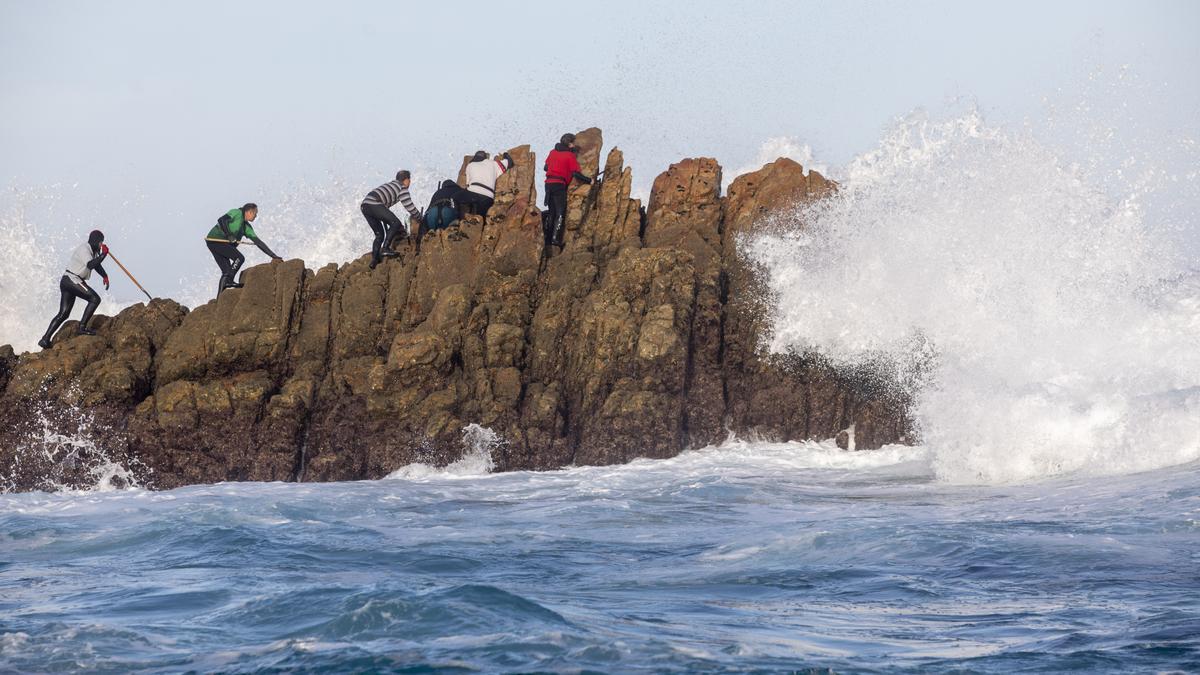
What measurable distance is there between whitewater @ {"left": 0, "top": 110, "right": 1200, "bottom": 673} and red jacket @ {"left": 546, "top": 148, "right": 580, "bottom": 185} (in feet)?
8.65

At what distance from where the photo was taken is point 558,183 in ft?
52.3

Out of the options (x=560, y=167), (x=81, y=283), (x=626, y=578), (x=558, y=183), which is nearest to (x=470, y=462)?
(x=558, y=183)

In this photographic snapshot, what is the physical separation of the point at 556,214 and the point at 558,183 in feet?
1.32

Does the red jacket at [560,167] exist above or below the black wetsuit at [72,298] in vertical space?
above

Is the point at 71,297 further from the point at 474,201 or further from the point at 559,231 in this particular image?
the point at 559,231

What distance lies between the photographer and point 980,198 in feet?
52.0

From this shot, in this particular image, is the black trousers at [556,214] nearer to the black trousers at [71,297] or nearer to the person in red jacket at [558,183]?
the person in red jacket at [558,183]

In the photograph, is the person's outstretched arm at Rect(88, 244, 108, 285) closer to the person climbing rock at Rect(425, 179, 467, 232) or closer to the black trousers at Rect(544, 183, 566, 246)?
the person climbing rock at Rect(425, 179, 467, 232)

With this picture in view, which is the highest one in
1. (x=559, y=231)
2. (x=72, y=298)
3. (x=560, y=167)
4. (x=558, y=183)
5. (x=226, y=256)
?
(x=560, y=167)

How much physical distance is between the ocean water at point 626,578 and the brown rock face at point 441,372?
1.91m

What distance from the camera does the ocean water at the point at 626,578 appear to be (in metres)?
5.49

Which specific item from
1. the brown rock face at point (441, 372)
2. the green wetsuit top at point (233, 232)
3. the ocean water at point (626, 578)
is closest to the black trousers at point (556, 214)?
the brown rock face at point (441, 372)

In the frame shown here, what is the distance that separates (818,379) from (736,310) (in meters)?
1.32

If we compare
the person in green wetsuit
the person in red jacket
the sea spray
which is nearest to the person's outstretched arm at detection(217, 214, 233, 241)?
the person in green wetsuit
